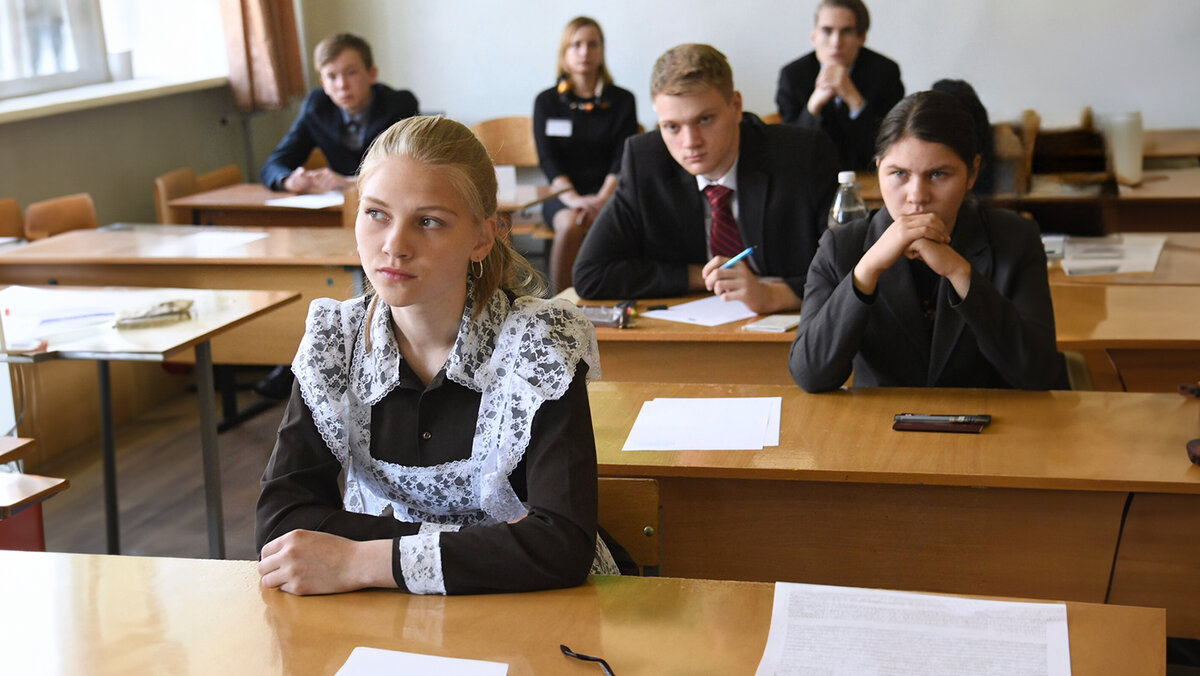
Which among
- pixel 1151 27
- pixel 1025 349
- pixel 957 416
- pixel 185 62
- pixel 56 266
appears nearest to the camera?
pixel 957 416

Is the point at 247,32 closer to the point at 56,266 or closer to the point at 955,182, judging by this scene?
the point at 56,266

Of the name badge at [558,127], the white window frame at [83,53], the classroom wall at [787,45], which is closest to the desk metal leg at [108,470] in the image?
the white window frame at [83,53]

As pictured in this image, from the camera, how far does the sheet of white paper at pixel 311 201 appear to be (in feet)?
14.3

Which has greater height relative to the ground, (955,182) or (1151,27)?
(1151,27)

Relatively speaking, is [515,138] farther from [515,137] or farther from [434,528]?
[434,528]

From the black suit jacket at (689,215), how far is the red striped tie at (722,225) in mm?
27

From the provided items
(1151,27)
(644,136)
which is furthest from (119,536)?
(1151,27)

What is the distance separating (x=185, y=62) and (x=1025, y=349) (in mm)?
4953

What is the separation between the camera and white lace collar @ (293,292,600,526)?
58.2 inches

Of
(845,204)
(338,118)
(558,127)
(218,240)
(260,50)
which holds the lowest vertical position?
(218,240)

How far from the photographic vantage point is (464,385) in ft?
4.96

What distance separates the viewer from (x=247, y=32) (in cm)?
575

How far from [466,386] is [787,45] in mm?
4763

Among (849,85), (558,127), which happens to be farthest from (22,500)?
(558,127)
